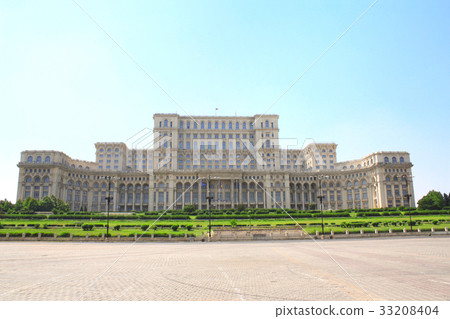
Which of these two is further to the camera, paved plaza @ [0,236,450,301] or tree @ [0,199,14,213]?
tree @ [0,199,14,213]

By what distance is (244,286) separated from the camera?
1013 centimetres

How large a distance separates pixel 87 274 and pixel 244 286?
697 cm

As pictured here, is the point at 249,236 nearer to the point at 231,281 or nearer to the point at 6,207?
the point at 231,281

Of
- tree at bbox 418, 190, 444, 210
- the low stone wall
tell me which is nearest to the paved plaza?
the low stone wall

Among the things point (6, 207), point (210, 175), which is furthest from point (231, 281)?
point (210, 175)

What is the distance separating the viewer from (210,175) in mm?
89875

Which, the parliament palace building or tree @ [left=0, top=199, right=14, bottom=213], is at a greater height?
the parliament palace building

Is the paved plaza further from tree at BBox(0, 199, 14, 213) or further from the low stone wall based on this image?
tree at BBox(0, 199, 14, 213)

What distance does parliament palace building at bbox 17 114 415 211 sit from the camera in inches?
3442

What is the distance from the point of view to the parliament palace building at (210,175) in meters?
87.4

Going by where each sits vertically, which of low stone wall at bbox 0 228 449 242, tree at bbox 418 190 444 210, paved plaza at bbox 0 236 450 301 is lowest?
low stone wall at bbox 0 228 449 242

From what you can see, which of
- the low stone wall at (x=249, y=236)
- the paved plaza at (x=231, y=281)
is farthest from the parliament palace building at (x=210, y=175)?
the paved plaza at (x=231, y=281)

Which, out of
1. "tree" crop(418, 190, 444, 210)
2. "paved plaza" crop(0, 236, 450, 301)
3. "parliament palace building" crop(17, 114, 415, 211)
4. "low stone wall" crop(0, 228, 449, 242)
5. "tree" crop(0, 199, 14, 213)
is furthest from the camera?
"parliament palace building" crop(17, 114, 415, 211)
